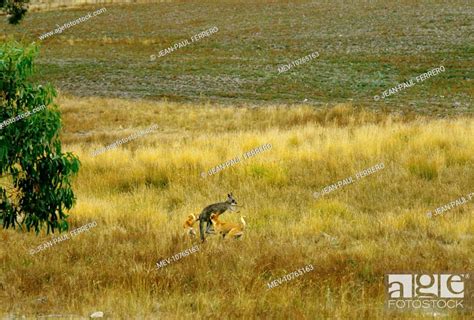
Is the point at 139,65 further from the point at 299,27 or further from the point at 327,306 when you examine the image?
the point at 327,306

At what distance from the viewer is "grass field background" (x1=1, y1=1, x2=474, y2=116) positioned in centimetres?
3175

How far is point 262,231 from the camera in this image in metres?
10.5

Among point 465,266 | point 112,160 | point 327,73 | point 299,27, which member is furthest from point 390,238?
point 299,27

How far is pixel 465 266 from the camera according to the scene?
28.1 feet

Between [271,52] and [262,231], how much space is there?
33.5m

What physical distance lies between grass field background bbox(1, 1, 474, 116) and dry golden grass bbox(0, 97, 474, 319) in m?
11.1

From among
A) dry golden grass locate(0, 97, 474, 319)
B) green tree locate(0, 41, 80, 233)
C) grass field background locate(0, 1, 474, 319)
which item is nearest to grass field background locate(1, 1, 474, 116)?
grass field background locate(0, 1, 474, 319)

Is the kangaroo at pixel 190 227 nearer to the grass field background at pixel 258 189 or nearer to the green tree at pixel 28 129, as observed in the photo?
the grass field background at pixel 258 189

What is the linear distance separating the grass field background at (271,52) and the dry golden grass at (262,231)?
11.1 m

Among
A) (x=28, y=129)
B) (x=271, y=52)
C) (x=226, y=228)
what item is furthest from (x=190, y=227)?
(x=271, y=52)

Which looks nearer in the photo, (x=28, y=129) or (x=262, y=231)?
(x=28, y=129)

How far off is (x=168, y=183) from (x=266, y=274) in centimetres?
631

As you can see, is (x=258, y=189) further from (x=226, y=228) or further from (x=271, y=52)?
(x=271, y=52)

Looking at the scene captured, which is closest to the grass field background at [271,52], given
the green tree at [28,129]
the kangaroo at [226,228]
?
the kangaroo at [226,228]
